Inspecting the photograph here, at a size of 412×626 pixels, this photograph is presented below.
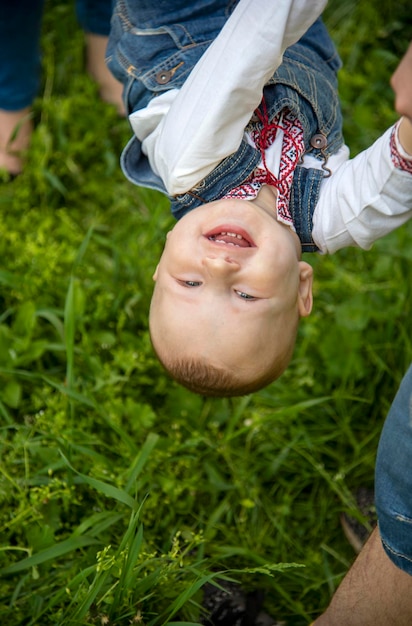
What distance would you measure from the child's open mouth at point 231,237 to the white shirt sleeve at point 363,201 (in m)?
0.24

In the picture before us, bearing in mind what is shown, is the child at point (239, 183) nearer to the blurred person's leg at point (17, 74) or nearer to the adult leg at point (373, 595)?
the adult leg at point (373, 595)

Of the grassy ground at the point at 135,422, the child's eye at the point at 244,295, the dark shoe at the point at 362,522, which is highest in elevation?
the child's eye at the point at 244,295

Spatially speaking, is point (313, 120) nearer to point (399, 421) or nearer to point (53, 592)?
point (399, 421)

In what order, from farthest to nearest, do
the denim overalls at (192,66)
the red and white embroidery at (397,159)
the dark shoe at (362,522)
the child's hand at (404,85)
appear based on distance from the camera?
the dark shoe at (362,522) < the denim overalls at (192,66) < the red and white embroidery at (397,159) < the child's hand at (404,85)

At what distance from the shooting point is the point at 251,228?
2.01m

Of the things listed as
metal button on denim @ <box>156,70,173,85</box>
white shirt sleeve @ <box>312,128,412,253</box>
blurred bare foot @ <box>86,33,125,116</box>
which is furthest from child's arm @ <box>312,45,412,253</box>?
blurred bare foot @ <box>86,33,125,116</box>

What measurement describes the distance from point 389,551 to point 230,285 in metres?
0.77

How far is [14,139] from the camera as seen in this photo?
3.10 m

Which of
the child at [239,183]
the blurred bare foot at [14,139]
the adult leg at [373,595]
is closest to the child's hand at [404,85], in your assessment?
the child at [239,183]

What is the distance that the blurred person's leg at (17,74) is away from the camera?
111 inches

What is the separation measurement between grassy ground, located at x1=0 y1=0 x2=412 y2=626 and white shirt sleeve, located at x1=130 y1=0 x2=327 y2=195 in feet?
2.51

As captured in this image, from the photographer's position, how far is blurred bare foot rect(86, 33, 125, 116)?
332cm

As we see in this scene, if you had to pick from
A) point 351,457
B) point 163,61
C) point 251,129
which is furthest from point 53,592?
point 163,61

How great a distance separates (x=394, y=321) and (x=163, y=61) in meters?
1.29
